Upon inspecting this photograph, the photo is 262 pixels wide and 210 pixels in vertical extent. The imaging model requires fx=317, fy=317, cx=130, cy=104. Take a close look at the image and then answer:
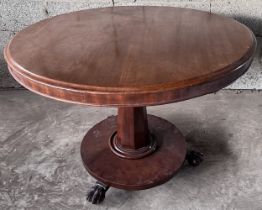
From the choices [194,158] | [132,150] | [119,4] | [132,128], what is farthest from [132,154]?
[119,4]

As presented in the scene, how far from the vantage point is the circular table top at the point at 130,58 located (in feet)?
2.68

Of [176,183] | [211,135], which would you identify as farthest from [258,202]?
[211,135]

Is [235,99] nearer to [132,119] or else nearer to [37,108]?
[132,119]

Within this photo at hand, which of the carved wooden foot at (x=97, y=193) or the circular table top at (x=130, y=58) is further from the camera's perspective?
the carved wooden foot at (x=97, y=193)

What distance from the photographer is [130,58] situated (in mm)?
960

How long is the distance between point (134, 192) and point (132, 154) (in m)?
0.17

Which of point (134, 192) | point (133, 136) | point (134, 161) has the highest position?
point (133, 136)

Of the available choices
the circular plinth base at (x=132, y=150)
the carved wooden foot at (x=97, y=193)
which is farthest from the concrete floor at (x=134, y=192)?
the circular plinth base at (x=132, y=150)

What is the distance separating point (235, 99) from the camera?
203 cm

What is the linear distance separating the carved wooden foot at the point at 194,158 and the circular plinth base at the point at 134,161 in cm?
6

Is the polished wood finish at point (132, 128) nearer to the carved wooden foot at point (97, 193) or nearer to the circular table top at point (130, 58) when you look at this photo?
the carved wooden foot at point (97, 193)

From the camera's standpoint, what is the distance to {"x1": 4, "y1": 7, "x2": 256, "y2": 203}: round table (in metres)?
0.83

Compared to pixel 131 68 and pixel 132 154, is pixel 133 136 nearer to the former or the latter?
pixel 132 154

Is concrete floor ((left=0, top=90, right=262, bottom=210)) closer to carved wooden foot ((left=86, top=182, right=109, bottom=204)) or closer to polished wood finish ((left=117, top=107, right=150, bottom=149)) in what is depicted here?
carved wooden foot ((left=86, top=182, right=109, bottom=204))
